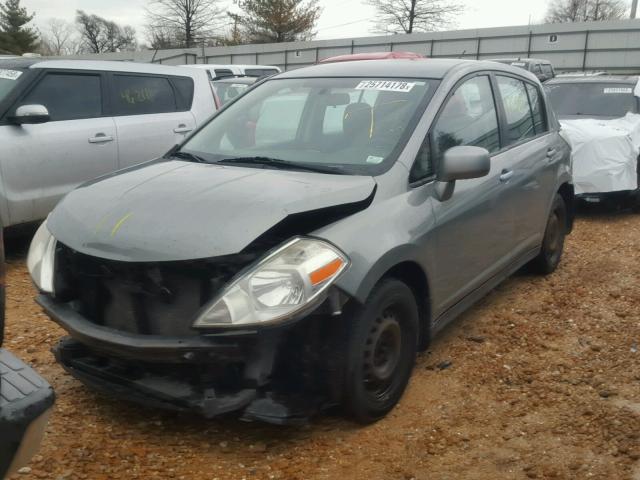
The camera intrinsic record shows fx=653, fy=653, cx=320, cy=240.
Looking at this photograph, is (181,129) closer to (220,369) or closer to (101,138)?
(101,138)

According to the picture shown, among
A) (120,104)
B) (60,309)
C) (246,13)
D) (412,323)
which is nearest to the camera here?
(60,309)

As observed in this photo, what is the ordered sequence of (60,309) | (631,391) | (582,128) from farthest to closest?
(582,128) < (631,391) < (60,309)

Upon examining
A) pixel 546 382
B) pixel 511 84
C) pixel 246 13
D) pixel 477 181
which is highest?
pixel 246 13

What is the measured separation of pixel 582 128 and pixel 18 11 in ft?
209

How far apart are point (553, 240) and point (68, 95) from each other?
458 centimetres

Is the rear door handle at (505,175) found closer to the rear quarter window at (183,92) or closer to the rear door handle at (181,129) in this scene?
the rear door handle at (181,129)

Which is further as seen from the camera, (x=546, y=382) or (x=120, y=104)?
(x=120, y=104)

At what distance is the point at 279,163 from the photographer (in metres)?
3.57

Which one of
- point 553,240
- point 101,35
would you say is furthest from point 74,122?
point 101,35

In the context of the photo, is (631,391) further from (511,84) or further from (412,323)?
(511,84)

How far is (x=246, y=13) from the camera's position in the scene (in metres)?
44.9

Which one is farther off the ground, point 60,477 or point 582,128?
point 582,128

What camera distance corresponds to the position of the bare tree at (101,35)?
224ft

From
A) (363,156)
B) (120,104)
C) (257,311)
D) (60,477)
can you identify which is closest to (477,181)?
(363,156)
